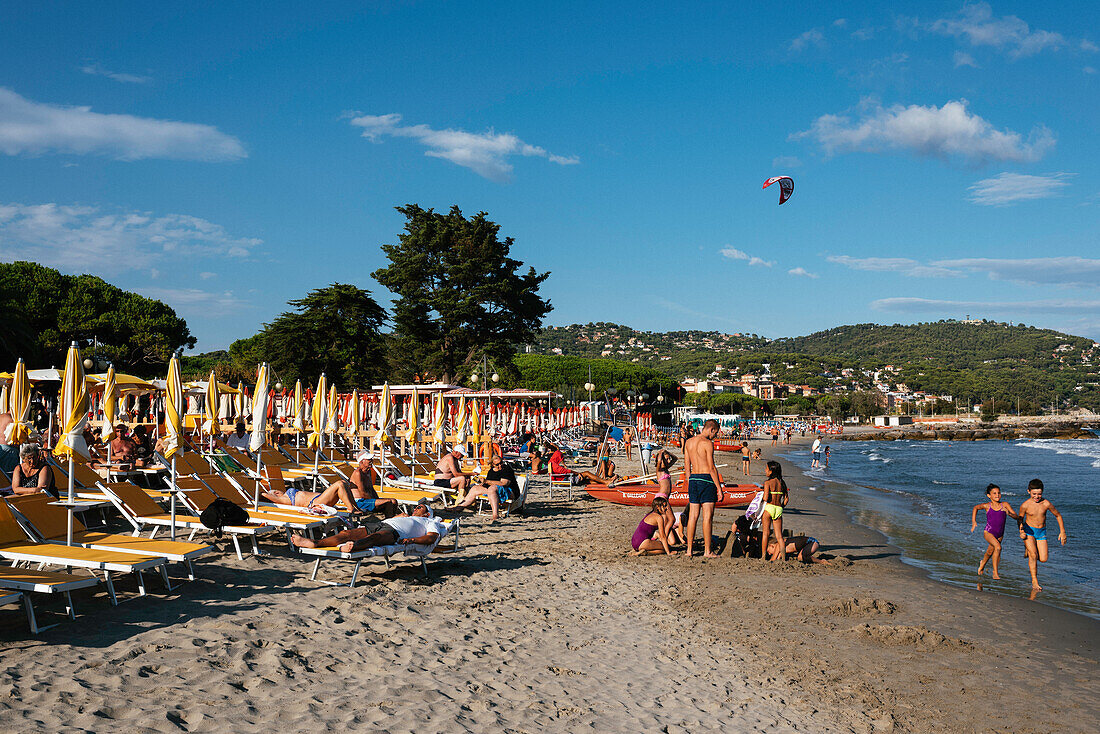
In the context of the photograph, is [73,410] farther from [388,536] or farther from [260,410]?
[388,536]

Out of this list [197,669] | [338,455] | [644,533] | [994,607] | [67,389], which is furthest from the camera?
[338,455]

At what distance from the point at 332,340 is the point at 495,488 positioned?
96.9 feet

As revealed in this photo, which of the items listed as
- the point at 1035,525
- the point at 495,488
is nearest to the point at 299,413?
the point at 495,488

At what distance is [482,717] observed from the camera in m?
4.02

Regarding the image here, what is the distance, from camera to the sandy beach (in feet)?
12.9

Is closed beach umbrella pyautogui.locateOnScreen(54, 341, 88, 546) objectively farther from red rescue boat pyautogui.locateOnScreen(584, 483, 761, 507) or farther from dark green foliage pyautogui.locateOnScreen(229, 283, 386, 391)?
dark green foliage pyautogui.locateOnScreen(229, 283, 386, 391)

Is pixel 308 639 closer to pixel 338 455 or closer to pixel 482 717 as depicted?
pixel 482 717

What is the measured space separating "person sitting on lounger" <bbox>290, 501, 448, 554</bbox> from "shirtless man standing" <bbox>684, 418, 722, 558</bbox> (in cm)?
334

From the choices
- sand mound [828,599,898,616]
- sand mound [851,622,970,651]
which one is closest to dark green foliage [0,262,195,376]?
sand mound [828,599,898,616]

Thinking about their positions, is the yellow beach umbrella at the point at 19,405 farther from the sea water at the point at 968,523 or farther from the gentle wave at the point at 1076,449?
the gentle wave at the point at 1076,449

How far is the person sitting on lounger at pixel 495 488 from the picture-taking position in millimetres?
11867

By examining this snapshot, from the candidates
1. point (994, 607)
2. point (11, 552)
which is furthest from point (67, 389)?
point (994, 607)

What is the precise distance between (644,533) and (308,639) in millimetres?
5524

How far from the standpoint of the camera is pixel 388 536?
6.90 m
